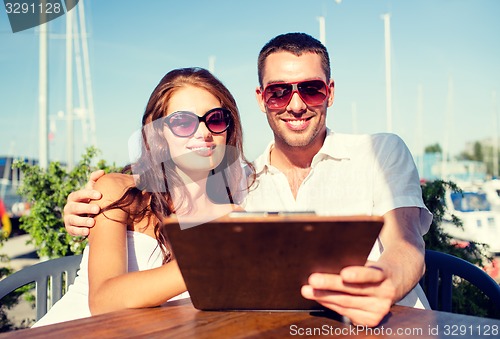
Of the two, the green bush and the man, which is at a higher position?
the man

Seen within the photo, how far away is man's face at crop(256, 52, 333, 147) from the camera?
2510 millimetres

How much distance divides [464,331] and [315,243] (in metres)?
0.57

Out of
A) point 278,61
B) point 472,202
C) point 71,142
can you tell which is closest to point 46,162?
point 278,61

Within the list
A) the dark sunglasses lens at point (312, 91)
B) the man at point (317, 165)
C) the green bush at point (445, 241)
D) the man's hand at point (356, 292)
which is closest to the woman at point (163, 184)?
the man at point (317, 165)

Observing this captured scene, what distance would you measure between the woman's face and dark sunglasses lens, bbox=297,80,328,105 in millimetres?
486

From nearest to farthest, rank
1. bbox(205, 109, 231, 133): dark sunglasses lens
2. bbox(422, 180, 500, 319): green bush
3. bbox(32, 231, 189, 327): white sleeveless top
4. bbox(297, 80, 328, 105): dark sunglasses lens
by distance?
1. bbox(32, 231, 189, 327): white sleeveless top
2. bbox(205, 109, 231, 133): dark sunglasses lens
3. bbox(297, 80, 328, 105): dark sunglasses lens
4. bbox(422, 180, 500, 319): green bush

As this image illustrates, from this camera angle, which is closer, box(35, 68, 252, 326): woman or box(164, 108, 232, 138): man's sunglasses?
box(35, 68, 252, 326): woman

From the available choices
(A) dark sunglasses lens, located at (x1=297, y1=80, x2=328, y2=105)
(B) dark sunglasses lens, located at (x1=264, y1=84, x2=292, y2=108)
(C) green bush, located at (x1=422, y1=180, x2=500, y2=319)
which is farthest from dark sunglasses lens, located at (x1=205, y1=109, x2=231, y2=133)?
(C) green bush, located at (x1=422, y1=180, x2=500, y2=319)

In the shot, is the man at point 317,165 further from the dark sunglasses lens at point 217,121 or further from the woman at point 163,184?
the dark sunglasses lens at point 217,121

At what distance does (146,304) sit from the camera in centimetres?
152

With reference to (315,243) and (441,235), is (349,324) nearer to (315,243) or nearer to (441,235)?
(315,243)

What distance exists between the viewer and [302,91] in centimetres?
248

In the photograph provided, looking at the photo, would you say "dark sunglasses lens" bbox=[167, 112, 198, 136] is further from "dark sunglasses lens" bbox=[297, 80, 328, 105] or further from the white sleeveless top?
"dark sunglasses lens" bbox=[297, 80, 328, 105]

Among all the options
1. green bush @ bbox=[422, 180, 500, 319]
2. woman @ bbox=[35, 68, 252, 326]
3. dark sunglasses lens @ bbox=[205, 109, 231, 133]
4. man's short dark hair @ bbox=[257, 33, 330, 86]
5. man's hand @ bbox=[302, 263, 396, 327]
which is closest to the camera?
man's hand @ bbox=[302, 263, 396, 327]
